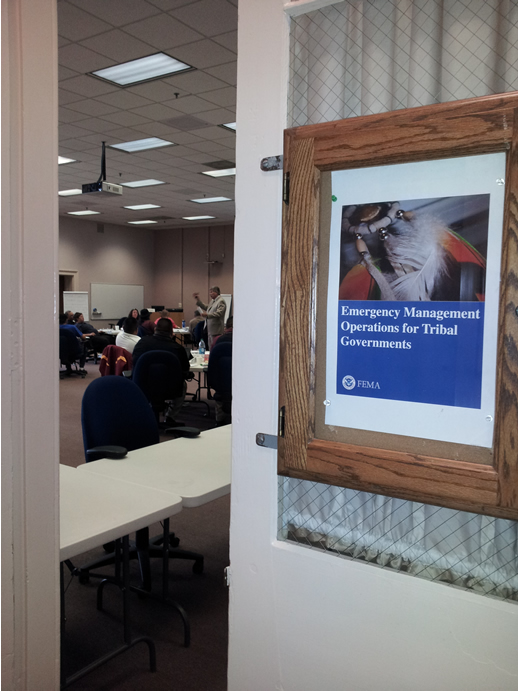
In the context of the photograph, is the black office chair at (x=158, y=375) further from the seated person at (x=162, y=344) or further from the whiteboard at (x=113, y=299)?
the whiteboard at (x=113, y=299)

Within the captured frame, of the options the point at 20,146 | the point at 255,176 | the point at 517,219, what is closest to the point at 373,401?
the point at 517,219


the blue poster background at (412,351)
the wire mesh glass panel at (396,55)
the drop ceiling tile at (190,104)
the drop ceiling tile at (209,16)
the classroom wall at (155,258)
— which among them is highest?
the drop ceiling tile at (190,104)

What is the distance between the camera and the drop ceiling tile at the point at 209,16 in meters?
3.84

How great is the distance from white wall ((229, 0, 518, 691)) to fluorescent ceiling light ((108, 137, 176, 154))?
20.3 feet

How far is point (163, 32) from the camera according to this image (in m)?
4.25

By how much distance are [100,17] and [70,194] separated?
730cm

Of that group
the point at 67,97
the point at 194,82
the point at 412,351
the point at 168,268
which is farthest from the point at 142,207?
the point at 412,351

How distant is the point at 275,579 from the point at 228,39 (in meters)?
4.14

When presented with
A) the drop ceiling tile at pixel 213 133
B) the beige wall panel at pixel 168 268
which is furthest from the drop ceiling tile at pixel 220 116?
the beige wall panel at pixel 168 268

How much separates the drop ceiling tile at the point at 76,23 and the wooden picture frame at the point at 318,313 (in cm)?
352

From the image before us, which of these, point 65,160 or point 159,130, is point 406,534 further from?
point 65,160

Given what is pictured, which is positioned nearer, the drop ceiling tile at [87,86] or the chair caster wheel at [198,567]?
the chair caster wheel at [198,567]

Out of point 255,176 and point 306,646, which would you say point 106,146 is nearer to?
point 255,176

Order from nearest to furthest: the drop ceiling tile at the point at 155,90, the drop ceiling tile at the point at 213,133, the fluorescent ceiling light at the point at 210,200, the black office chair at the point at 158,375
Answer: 1. the black office chair at the point at 158,375
2. the drop ceiling tile at the point at 155,90
3. the drop ceiling tile at the point at 213,133
4. the fluorescent ceiling light at the point at 210,200
